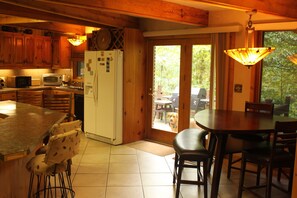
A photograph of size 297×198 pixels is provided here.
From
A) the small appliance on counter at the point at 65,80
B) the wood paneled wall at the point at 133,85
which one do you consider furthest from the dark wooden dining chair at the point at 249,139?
the small appliance on counter at the point at 65,80

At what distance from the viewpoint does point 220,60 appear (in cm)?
490

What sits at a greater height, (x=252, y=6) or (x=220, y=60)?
(x=252, y=6)

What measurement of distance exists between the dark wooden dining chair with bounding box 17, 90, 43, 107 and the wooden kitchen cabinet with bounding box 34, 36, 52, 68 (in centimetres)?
72

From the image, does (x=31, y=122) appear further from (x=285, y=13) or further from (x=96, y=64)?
(x=285, y=13)

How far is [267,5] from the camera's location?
3.62 metres

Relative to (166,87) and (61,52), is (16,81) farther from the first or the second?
(166,87)

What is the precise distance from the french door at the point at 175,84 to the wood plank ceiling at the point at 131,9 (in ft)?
1.93

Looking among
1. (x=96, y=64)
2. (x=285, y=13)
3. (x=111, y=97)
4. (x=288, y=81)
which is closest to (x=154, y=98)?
(x=111, y=97)

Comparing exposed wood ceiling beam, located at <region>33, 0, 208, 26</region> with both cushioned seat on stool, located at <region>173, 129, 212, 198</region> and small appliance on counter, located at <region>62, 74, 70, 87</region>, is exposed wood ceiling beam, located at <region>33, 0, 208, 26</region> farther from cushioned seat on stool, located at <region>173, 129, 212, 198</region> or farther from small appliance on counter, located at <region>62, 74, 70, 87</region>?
small appliance on counter, located at <region>62, 74, 70, 87</region>

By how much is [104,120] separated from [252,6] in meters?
3.43

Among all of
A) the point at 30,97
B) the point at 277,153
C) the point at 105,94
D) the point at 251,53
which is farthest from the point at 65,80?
the point at 277,153

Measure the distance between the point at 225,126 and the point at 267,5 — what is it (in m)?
1.55

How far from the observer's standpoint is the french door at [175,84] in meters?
5.37

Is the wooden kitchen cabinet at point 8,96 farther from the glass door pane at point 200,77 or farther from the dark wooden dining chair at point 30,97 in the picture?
the glass door pane at point 200,77
